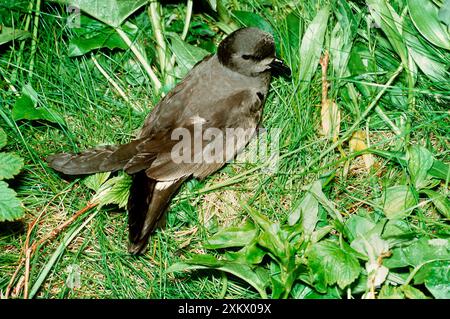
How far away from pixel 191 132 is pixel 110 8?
81 cm

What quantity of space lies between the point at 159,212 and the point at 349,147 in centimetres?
102

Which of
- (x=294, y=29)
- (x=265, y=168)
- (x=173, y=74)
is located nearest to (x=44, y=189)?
(x=173, y=74)

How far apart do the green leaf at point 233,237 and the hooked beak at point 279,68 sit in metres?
0.86

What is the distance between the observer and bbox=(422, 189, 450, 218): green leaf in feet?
10.1

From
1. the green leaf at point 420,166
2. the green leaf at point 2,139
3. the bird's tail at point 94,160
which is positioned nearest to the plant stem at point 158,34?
the bird's tail at point 94,160

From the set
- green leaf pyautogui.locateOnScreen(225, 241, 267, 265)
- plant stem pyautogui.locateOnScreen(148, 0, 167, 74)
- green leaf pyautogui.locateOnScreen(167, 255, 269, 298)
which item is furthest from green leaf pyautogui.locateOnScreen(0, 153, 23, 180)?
green leaf pyautogui.locateOnScreen(225, 241, 267, 265)

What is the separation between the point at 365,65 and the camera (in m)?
3.45

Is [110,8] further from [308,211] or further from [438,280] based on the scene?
[438,280]

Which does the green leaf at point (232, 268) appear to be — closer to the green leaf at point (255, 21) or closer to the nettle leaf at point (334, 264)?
the nettle leaf at point (334, 264)

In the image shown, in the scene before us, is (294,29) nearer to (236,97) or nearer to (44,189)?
(236,97)

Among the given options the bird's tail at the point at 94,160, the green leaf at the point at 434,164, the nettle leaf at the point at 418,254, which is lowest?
the nettle leaf at the point at 418,254

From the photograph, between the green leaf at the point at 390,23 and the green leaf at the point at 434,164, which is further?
the green leaf at the point at 390,23

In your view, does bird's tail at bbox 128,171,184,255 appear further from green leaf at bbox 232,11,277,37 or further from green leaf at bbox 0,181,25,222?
green leaf at bbox 232,11,277,37

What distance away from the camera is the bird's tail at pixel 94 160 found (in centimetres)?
316
